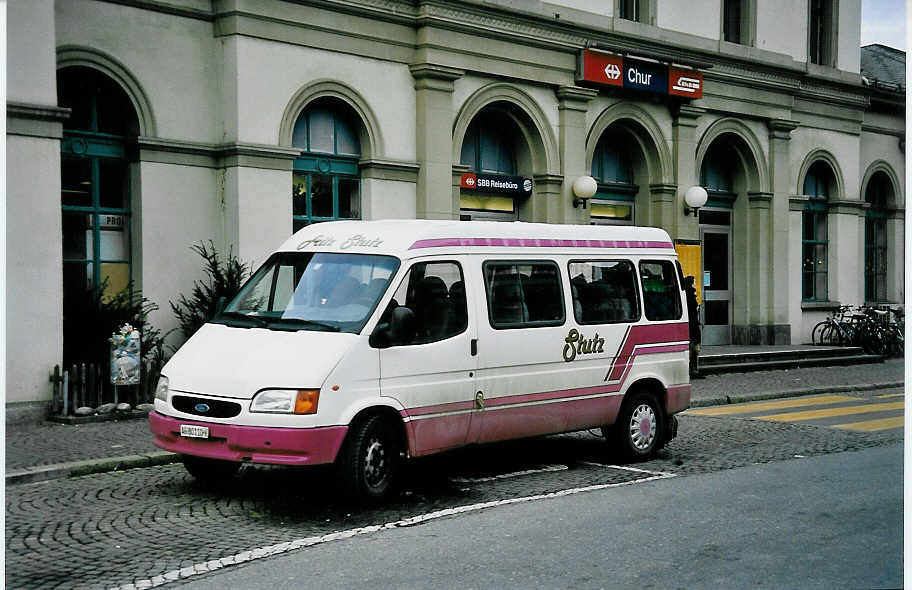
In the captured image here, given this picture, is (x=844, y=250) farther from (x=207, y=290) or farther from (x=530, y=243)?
(x=530, y=243)

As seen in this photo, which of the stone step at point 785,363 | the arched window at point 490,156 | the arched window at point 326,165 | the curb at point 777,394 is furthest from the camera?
the stone step at point 785,363

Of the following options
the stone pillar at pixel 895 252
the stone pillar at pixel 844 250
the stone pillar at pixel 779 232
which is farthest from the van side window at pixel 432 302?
the stone pillar at pixel 895 252

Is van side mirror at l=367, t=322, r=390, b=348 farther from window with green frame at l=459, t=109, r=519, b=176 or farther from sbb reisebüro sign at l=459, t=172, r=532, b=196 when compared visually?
window with green frame at l=459, t=109, r=519, b=176

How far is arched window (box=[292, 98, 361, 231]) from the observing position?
1714 cm

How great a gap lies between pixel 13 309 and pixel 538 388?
660cm

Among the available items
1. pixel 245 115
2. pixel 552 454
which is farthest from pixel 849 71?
pixel 552 454

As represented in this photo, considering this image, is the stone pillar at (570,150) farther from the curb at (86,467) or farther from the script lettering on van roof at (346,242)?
the curb at (86,467)

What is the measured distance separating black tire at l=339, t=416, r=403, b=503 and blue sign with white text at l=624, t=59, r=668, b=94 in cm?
1428

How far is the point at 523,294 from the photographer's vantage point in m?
10.1

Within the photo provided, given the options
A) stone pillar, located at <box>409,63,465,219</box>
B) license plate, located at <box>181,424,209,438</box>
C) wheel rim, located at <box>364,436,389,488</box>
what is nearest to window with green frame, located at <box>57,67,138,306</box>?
stone pillar, located at <box>409,63,465,219</box>

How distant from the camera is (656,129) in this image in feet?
74.5

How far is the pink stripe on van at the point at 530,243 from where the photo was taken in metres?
9.48

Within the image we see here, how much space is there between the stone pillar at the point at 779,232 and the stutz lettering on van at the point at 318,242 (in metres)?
17.6

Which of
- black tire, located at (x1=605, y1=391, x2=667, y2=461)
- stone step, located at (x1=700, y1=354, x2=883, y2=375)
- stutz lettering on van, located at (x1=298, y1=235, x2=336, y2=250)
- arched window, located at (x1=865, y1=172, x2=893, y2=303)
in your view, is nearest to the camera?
stutz lettering on van, located at (x1=298, y1=235, x2=336, y2=250)
